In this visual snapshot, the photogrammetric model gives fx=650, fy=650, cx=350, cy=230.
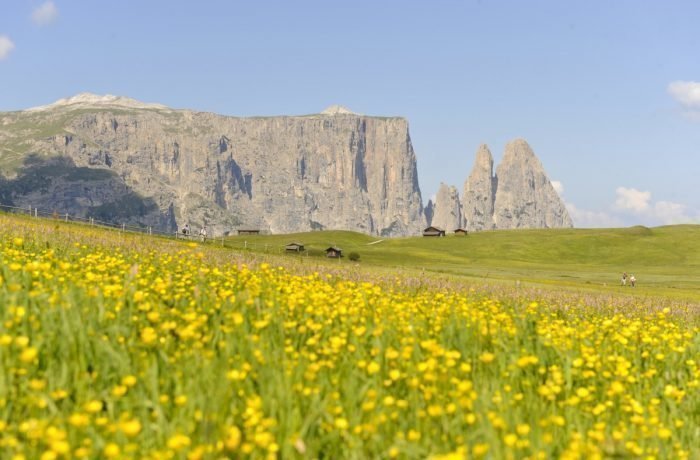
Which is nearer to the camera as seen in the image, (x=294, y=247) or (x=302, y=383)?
(x=302, y=383)

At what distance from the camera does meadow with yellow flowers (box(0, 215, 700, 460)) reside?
5.52m

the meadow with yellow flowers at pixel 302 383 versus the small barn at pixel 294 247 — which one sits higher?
the meadow with yellow flowers at pixel 302 383

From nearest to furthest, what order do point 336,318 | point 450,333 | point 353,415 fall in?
point 353,415, point 450,333, point 336,318

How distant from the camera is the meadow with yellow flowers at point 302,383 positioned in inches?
217

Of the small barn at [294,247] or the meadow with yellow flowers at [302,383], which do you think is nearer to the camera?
the meadow with yellow flowers at [302,383]

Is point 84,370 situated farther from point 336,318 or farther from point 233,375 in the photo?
point 336,318

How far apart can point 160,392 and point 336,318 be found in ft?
12.0

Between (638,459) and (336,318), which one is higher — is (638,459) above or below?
below

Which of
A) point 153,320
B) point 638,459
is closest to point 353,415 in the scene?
point 638,459

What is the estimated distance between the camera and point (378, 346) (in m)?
8.06

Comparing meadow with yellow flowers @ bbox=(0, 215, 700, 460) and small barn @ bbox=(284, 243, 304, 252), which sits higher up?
meadow with yellow flowers @ bbox=(0, 215, 700, 460)

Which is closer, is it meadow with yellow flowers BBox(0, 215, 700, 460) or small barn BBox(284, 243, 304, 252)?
meadow with yellow flowers BBox(0, 215, 700, 460)

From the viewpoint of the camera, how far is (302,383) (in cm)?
695

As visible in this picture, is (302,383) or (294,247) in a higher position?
(302,383)
